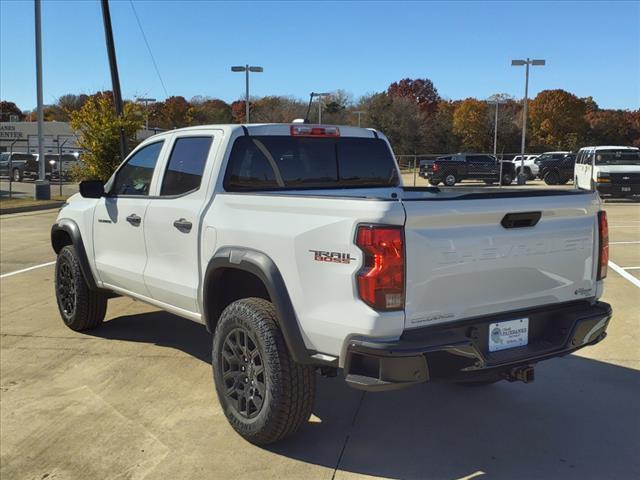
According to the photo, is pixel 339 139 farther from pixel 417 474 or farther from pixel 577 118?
pixel 577 118

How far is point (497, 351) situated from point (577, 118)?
7451cm

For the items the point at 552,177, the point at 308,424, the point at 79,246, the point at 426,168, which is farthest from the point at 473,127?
the point at 308,424

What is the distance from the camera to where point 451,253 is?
9.79ft

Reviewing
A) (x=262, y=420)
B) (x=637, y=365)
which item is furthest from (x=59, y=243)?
(x=637, y=365)

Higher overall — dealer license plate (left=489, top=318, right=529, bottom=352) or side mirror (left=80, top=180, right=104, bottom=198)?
side mirror (left=80, top=180, right=104, bottom=198)

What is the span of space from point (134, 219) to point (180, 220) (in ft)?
2.49

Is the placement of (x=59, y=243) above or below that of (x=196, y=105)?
below

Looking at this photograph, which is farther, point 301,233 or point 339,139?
point 339,139

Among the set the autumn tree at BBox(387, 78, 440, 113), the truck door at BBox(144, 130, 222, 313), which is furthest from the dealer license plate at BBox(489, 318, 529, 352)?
the autumn tree at BBox(387, 78, 440, 113)

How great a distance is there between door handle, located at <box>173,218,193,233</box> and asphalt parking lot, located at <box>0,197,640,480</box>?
4.01 feet

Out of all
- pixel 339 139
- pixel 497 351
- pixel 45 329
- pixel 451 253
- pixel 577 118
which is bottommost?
pixel 45 329

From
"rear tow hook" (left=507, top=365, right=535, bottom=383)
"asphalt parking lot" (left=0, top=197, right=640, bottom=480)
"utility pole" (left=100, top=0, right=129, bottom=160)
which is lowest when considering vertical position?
"asphalt parking lot" (left=0, top=197, right=640, bottom=480)

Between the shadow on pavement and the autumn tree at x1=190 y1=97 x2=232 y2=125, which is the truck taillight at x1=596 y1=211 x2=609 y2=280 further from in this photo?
the autumn tree at x1=190 y1=97 x2=232 y2=125

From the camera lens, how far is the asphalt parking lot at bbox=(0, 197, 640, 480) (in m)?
3.37
